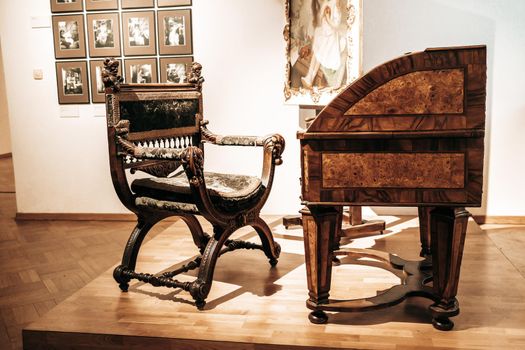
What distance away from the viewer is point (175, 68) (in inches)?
188

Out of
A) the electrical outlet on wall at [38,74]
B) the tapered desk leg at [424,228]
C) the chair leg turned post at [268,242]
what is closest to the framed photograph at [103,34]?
the electrical outlet on wall at [38,74]

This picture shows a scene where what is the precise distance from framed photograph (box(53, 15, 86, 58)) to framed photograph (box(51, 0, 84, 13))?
64 mm

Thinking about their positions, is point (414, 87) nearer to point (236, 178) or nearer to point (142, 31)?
point (236, 178)

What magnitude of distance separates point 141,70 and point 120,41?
1.05 ft

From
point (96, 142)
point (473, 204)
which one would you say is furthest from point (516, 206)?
point (96, 142)

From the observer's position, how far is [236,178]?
9.83 ft

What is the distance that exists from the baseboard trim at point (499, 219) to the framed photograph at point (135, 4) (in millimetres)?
3404

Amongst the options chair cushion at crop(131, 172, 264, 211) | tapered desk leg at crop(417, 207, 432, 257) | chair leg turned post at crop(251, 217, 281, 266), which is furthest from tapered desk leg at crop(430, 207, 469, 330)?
chair leg turned post at crop(251, 217, 281, 266)

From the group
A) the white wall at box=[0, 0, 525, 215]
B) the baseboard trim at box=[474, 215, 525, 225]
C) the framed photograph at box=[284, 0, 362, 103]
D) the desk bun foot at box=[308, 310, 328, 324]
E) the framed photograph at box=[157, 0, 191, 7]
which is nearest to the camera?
the desk bun foot at box=[308, 310, 328, 324]

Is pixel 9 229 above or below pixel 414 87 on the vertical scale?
below

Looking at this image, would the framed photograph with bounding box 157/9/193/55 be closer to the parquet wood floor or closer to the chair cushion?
the parquet wood floor

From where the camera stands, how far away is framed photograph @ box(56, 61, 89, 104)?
4.91 m

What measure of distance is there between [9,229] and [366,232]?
126 inches

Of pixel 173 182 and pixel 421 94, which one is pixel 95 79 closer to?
pixel 173 182
